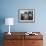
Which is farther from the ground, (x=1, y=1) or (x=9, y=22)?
(x=1, y=1)

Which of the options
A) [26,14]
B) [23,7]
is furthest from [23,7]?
[26,14]

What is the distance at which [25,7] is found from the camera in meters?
4.54

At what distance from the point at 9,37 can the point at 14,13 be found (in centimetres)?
96

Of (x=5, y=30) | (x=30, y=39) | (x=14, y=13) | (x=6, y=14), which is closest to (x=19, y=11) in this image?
(x=14, y=13)

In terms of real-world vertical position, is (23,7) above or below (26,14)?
above

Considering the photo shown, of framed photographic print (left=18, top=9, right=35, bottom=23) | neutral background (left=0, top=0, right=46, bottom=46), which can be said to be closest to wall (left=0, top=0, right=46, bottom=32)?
neutral background (left=0, top=0, right=46, bottom=46)

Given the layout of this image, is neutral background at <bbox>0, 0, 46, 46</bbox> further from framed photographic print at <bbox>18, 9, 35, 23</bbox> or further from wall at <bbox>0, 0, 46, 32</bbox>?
framed photographic print at <bbox>18, 9, 35, 23</bbox>

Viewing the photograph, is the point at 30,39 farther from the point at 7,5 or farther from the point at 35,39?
the point at 7,5

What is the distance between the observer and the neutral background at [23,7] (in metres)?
4.54

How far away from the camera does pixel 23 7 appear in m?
4.54

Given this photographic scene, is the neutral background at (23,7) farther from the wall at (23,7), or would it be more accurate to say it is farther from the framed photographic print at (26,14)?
the framed photographic print at (26,14)

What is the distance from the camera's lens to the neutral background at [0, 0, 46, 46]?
14.9 feet

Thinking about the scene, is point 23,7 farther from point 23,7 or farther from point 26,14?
point 26,14

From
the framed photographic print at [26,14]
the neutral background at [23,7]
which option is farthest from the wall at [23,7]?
the framed photographic print at [26,14]
